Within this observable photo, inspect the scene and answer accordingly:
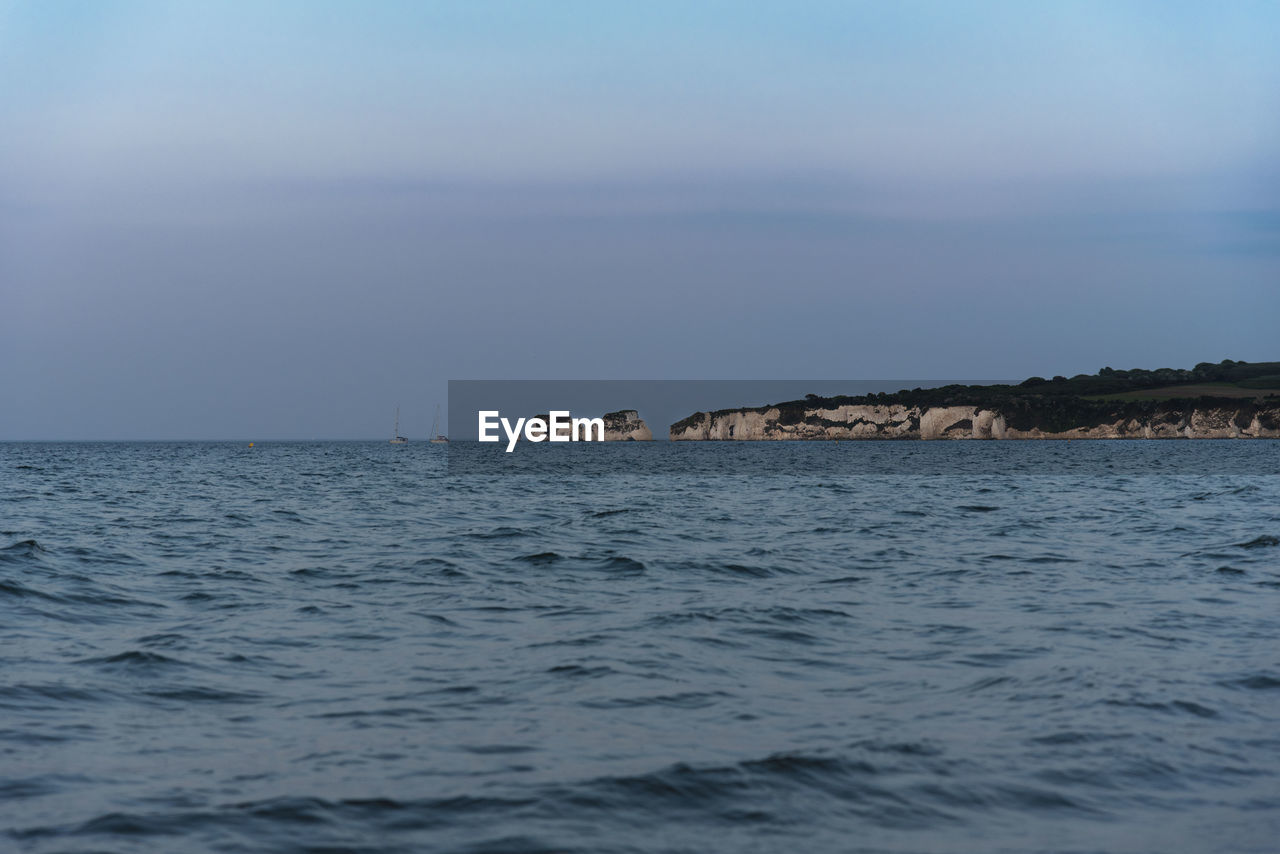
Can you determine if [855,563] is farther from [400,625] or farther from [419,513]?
[419,513]

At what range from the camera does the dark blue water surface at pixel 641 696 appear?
6984 mm

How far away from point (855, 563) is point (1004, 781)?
42.3 ft

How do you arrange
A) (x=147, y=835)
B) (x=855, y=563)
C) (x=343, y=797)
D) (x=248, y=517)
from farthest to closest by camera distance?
(x=248, y=517), (x=855, y=563), (x=343, y=797), (x=147, y=835)

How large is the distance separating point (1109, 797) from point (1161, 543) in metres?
18.3

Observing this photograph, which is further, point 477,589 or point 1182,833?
point 477,589

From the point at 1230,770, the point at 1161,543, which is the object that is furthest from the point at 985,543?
the point at 1230,770

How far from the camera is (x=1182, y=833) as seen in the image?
675 centimetres

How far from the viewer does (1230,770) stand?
7984 millimetres

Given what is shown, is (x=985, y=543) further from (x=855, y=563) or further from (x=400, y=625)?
(x=400, y=625)

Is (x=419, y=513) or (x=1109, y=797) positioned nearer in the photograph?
(x=1109, y=797)

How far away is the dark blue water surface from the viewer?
22.9 ft

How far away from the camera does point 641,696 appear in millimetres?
10289

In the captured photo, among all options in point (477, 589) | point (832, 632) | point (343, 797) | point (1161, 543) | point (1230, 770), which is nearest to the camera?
point (343, 797)

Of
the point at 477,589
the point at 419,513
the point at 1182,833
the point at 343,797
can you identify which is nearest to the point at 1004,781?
the point at 1182,833
